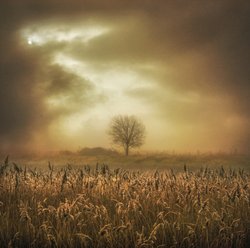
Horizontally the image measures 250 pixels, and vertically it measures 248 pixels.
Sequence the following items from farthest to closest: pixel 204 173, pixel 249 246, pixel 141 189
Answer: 1. pixel 204 173
2. pixel 141 189
3. pixel 249 246

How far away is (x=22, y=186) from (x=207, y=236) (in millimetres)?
9472

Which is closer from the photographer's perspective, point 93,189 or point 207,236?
point 207,236

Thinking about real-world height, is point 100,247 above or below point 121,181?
below

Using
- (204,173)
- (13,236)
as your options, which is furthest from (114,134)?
(13,236)

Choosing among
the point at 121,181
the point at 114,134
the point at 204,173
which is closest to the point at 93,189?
the point at 121,181

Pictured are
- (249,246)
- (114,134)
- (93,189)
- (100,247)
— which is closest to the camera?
(100,247)

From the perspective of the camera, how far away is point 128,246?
1248 cm

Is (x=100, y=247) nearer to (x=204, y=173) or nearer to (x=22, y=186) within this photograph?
(x=22, y=186)

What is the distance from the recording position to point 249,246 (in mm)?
13219

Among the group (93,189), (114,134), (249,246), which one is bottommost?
(249,246)

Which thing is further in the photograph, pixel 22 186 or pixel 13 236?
pixel 22 186

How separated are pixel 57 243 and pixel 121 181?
6.58 meters

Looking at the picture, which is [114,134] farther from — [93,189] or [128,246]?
[128,246]

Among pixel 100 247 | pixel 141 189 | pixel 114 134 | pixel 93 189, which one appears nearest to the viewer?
pixel 100 247
